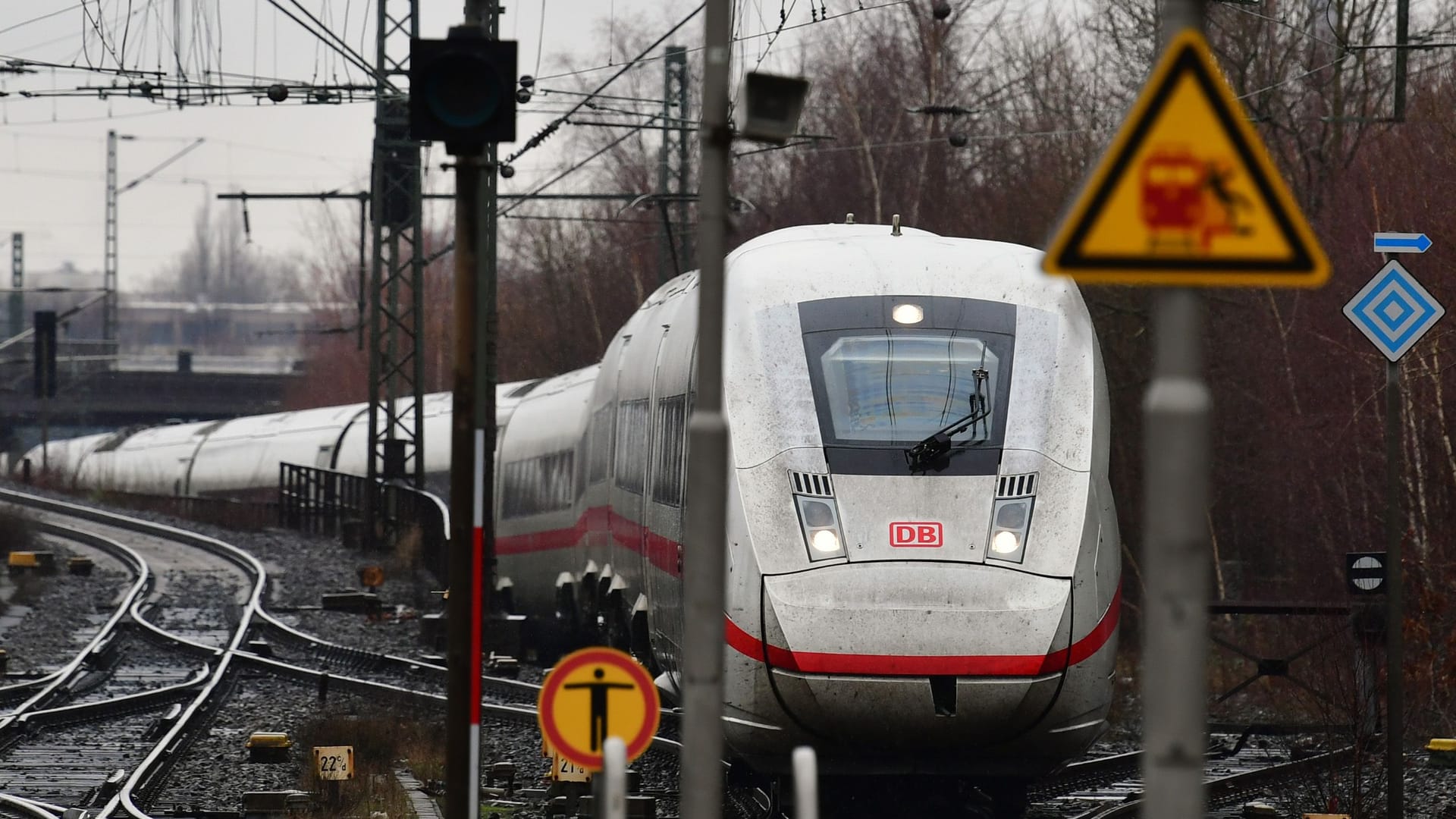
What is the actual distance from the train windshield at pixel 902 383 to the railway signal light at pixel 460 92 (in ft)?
9.50

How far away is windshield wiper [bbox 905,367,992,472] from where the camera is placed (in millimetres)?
10062

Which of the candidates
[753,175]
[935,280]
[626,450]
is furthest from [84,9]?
[753,175]

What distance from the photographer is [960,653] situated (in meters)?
9.62

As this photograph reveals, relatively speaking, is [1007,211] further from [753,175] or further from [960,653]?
[960,653]

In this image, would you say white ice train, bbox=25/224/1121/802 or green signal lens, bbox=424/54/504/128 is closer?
green signal lens, bbox=424/54/504/128

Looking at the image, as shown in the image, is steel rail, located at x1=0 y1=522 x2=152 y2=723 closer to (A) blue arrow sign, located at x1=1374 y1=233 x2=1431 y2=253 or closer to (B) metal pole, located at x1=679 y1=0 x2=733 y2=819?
(B) metal pole, located at x1=679 y1=0 x2=733 y2=819

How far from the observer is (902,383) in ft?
34.0

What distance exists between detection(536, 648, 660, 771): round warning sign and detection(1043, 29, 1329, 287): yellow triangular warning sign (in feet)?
10.5

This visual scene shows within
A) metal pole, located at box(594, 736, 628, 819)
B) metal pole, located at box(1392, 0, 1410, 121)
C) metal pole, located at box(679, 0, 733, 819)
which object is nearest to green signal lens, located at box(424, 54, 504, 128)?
metal pole, located at box(679, 0, 733, 819)

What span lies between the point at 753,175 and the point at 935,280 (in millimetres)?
39751

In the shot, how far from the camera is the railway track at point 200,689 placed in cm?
1312

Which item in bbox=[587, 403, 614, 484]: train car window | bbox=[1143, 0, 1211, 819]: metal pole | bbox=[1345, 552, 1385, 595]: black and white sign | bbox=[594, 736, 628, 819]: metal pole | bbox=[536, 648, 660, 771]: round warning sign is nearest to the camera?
bbox=[1143, 0, 1211, 819]: metal pole

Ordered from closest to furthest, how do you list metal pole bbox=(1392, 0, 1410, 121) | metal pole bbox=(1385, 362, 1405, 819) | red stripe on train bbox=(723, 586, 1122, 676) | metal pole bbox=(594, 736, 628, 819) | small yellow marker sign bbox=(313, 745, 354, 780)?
metal pole bbox=(594, 736, 628, 819), red stripe on train bbox=(723, 586, 1122, 676), metal pole bbox=(1385, 362, 1405, 819), small yellow marker sign bbox=(313, 745, 354, 780), metal pole bbox=(1392, 0, 1410, 121)

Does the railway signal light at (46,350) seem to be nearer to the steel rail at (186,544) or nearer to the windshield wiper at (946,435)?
the steel rail at (186,544)
